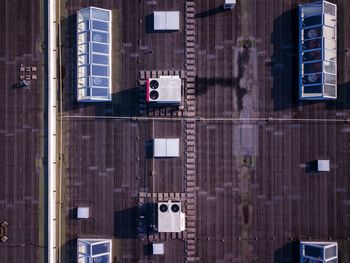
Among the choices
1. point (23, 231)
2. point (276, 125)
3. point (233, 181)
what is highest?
point (276, 125)

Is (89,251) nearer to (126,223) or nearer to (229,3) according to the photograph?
(126,223)

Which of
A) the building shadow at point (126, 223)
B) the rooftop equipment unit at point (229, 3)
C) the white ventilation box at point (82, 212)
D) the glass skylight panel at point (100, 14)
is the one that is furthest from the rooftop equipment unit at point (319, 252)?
the glass skylight panel at point (100, 14)

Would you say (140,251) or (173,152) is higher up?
(173,152)

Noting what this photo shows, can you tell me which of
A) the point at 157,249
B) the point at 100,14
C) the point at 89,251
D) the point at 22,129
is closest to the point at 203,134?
the point at 157,249

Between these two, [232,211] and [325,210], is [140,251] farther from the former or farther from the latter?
[325,210]

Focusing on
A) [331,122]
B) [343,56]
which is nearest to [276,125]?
[331,122]

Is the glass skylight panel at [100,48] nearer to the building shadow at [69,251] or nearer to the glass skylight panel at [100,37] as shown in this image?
the glass skylight panel at [100,37]
